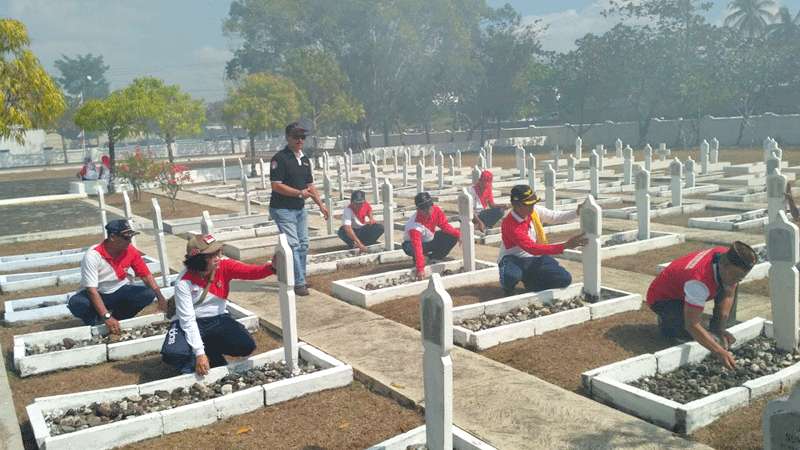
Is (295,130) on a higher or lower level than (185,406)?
higher

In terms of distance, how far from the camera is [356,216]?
11.2 metres

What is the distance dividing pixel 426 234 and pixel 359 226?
2.01 meters

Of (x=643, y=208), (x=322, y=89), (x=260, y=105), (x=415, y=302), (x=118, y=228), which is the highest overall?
(x=322, y=89)

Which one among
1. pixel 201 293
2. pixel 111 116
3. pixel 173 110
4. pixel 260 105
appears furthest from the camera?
pixel 173 110

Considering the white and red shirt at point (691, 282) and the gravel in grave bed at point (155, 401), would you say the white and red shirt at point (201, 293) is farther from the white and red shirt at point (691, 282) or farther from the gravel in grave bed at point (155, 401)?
the white and red shirt at point (691, 282)

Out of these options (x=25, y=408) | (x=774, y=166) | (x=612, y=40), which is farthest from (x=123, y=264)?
(x=612, y=40)

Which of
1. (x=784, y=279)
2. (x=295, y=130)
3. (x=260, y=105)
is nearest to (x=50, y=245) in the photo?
(x=295, y=130)

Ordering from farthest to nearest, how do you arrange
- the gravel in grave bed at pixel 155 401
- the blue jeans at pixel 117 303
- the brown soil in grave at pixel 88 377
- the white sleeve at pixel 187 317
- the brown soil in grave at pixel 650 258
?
the brown soil in grave at pixel 650 258
the blue jeans at pixel 117 303
the brown soil in grave at pixel 88 377
the white sleeve at pixel 187 317
the gravel in grave bed at pixel 155 401

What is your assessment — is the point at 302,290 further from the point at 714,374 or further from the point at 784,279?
the point at 784,279

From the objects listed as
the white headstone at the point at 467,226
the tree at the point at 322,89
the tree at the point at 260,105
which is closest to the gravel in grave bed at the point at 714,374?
the white headstone at the point at 467,226

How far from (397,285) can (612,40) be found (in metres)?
40.5

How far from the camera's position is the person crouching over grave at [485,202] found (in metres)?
11.6

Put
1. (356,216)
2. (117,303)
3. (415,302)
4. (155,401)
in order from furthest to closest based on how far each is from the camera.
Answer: (356,216) → (415,302) → (117,303) → (155,401)

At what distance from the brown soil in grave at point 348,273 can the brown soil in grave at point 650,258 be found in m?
2.84
